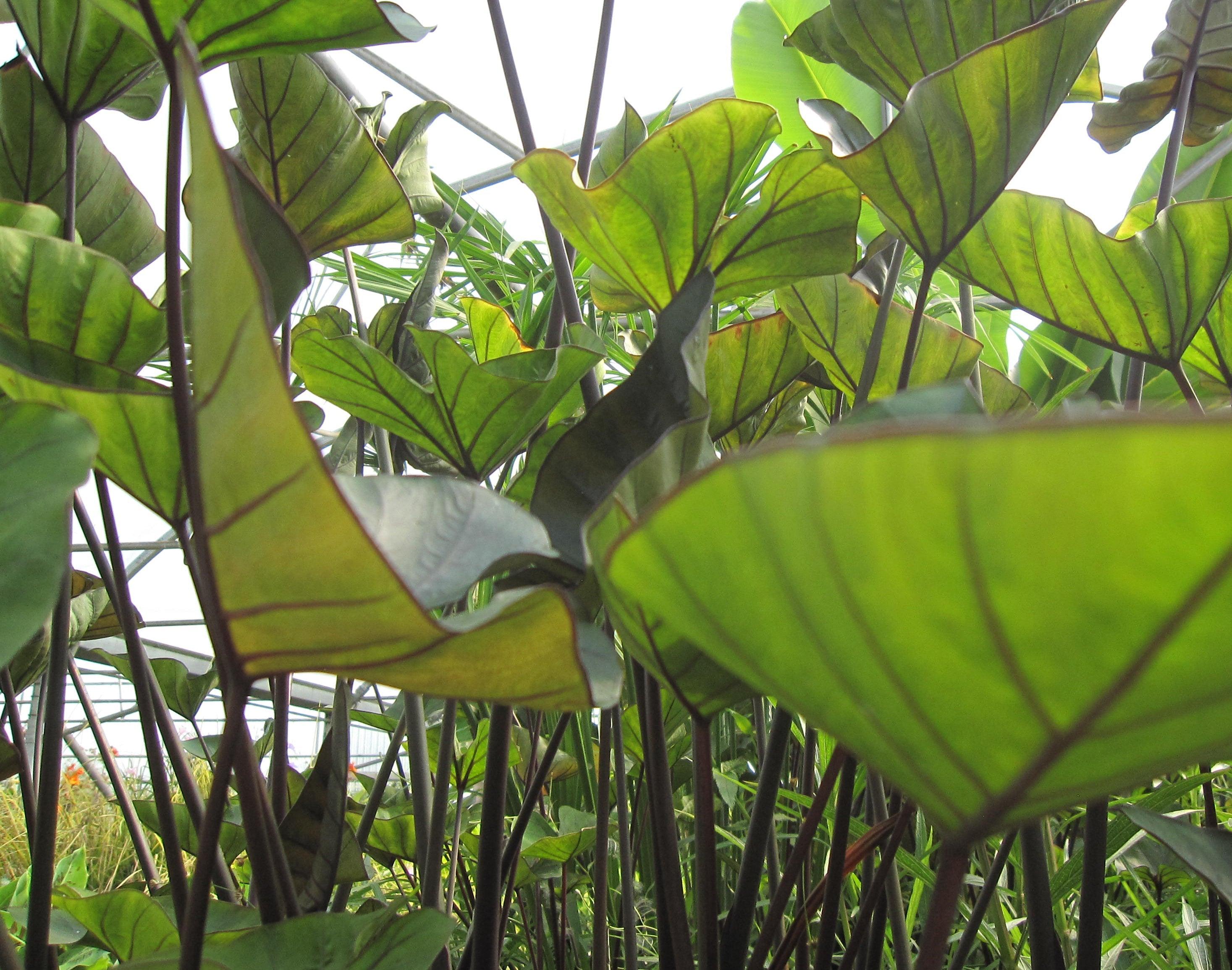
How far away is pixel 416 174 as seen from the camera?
2.42ft

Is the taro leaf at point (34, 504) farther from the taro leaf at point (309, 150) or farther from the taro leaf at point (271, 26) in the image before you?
the taro leaf at point (309, 150)

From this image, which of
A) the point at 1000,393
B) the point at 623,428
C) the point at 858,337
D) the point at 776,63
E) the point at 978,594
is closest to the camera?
the point at 978,594

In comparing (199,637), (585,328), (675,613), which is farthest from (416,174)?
(199,637)

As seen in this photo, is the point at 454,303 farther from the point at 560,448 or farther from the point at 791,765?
the point at 560,448

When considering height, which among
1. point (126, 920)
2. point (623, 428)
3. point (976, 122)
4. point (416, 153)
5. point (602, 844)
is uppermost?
point (416, 153)

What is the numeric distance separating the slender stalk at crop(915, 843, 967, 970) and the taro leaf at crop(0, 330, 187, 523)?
26cm

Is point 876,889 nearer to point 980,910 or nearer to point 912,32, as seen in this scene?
point 980,910

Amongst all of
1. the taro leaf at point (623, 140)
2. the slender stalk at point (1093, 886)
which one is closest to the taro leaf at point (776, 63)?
the taro leaf at point (623, 140)

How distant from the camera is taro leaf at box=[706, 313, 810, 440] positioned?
0.52 metres

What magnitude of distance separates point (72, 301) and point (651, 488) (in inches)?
11.8

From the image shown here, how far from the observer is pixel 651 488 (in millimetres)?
260

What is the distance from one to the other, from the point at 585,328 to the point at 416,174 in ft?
1.09

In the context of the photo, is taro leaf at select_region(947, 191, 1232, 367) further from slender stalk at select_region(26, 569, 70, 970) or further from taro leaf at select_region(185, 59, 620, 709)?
slender stalk at select_region(26, 569, 70, 970)

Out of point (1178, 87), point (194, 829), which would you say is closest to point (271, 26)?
point (194, 829)
